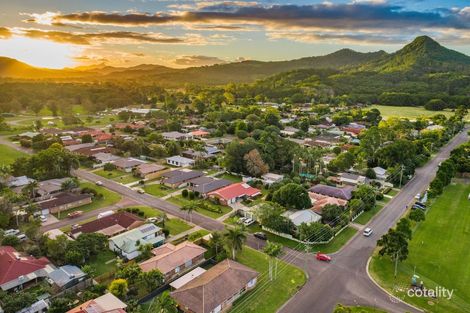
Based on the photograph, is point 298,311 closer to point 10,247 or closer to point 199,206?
point 199,206

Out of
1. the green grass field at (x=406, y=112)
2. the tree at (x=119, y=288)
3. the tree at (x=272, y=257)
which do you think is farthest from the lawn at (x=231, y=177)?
the green grass field at (x=406, y=112)

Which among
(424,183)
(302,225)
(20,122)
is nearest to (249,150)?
(302,225)

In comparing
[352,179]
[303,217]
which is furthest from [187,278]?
[352,179]

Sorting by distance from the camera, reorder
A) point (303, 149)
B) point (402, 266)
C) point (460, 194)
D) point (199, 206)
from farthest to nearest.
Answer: point (303, 149) < point (460, 194) < point (199, 206) < point (402, 266)

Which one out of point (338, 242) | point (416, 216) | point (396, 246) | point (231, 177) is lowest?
point (231, 177)

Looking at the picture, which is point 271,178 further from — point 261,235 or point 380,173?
point 261,235

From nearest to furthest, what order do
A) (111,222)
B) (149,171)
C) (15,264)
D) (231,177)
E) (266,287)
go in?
(266,287) → (15,264) → (111,222) → (149,171) → (231,177)
